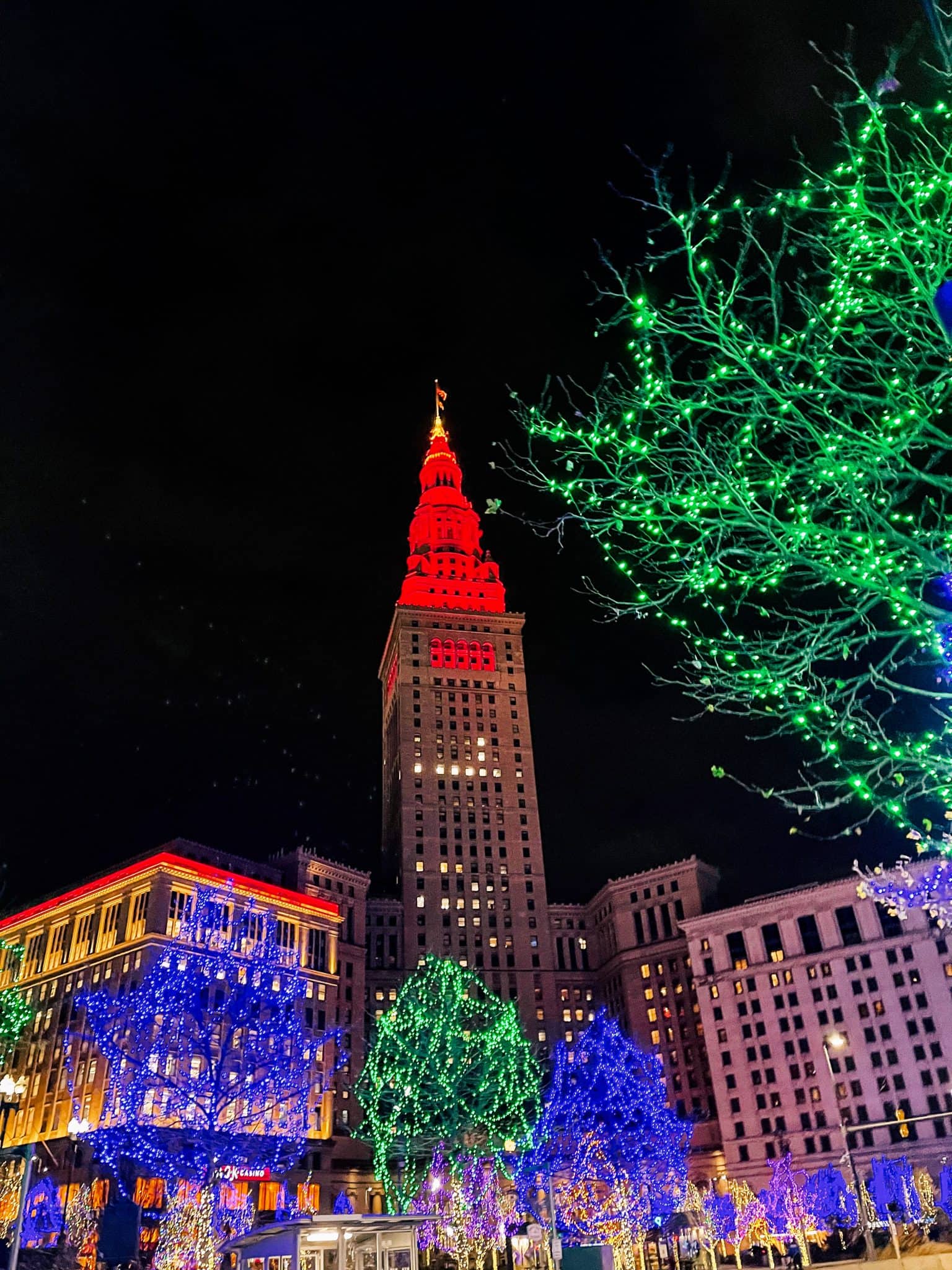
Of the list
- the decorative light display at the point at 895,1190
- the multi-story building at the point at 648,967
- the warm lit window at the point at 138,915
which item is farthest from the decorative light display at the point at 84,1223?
the multi-story building at the point at 648,967

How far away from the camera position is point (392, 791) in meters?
113

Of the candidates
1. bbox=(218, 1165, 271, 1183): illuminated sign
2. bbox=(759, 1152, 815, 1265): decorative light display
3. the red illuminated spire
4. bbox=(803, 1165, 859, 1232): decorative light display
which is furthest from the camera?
the red illuminated spire

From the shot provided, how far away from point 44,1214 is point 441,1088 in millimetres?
31673

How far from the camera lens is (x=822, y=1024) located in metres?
81.6

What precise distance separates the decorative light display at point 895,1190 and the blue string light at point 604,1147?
20.8 m

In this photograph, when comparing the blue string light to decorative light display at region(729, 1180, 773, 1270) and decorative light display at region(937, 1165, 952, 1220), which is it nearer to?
decorative light display at region(729, 1180, 773, 1270)

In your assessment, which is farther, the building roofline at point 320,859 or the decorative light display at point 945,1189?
the building roofline at point 320,859

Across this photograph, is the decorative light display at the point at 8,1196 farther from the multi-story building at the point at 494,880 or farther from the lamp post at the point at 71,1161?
the multi-story building at the point at 494,880

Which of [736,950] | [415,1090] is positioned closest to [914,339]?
[415,1090]

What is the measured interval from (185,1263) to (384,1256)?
7.42 metres

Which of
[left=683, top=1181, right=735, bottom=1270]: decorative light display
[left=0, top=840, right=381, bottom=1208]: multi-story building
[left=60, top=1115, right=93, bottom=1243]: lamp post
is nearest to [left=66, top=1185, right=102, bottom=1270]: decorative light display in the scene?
[left=60, top=1115, right=93, bottom=1243]: lamp post

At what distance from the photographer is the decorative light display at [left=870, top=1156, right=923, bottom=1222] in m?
59.8

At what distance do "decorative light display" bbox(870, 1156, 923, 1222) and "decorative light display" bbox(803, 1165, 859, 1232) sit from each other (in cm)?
205

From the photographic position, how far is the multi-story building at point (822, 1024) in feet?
247
